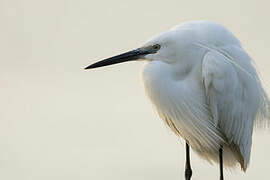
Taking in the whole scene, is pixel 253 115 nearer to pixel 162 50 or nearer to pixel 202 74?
pixel 202 74

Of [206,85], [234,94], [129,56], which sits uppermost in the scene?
[129,56]

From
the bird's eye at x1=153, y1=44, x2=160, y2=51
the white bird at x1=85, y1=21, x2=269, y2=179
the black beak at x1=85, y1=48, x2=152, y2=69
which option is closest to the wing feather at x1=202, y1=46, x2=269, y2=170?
the white bird at x1=85, y1=21, x2=269, y2=179

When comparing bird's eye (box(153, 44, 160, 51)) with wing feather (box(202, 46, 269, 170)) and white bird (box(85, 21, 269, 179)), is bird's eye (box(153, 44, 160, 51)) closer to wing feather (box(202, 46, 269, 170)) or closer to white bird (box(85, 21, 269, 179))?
white bird (box(85, 21, 269, 179))

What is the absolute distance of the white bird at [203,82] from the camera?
540 cm

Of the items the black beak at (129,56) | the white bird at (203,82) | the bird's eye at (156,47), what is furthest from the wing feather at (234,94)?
the black beak at (129,56)

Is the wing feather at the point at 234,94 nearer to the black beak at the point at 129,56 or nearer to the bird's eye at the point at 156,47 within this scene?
the bird's eye at the point at 156,47

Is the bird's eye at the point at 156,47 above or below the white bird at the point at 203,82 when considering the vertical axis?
above

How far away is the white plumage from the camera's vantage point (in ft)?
17.7

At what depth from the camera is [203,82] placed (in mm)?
5484

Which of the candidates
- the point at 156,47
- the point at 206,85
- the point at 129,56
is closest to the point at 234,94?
the point at 206,85

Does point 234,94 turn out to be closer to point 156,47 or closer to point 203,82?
point 203,82

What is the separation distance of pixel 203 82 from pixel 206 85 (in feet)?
0.18

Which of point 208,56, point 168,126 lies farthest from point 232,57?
point 168,126

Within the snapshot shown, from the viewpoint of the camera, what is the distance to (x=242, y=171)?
6211 mm
